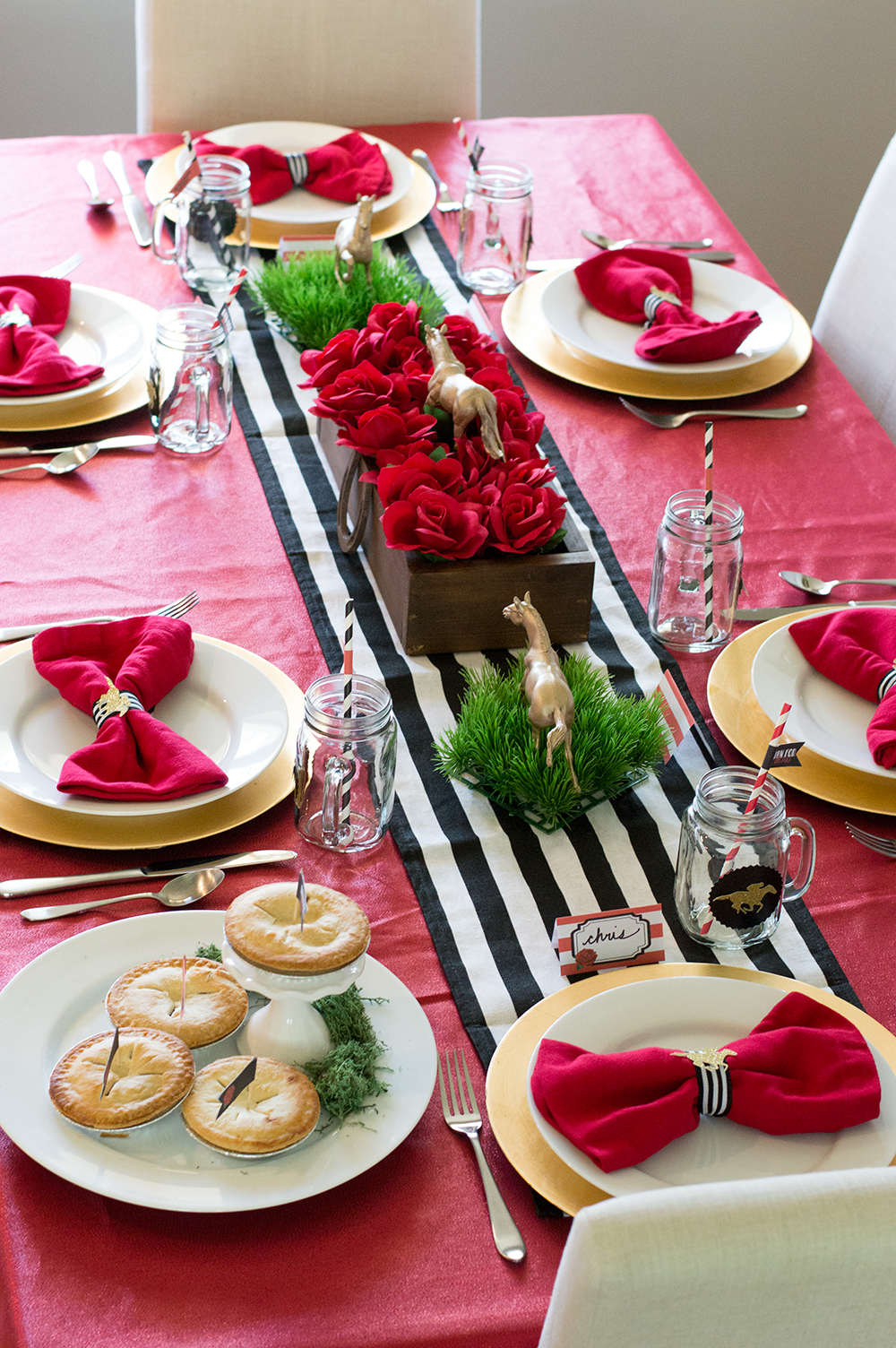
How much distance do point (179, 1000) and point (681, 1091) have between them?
0.30m

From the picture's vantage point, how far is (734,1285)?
0.58 meters

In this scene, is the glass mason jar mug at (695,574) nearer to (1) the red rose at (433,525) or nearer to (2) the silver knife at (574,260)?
(1) the red rose at (433,525)

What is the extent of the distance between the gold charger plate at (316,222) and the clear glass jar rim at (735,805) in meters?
1.19

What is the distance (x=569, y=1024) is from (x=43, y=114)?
10.1 feet

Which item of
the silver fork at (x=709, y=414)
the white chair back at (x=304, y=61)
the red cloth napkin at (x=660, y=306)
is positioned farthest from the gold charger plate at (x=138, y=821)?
the white chair back at (x=304, y=61)

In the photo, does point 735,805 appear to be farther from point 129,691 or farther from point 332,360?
point 332,360

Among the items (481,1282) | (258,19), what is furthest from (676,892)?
(258,19)

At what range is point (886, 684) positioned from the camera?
45.7 inches

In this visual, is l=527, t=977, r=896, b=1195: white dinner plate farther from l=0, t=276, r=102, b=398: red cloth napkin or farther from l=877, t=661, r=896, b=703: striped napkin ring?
l=0, t=276, r=102, b=398: red cloth napkin

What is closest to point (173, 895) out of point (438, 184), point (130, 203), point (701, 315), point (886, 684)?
point (886, 684)

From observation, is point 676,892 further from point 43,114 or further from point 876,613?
point 43,114

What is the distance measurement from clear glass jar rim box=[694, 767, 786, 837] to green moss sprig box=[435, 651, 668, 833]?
0.12 m

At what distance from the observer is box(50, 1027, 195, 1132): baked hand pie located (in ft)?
2.45

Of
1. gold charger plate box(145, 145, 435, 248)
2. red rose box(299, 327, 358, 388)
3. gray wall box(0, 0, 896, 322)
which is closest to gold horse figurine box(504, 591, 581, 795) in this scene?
red rose box(299, 327, 358, 388)
